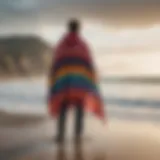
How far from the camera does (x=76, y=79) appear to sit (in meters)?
1.07

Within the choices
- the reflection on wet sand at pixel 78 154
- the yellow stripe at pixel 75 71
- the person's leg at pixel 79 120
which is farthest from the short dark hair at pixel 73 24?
the reflection on wet sand at pixel 78 154

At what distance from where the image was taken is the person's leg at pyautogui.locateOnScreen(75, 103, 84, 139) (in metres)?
1.07

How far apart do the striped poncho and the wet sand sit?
0.05 metres

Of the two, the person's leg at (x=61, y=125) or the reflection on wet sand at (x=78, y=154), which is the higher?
the person's leg at (x=61, y=125)

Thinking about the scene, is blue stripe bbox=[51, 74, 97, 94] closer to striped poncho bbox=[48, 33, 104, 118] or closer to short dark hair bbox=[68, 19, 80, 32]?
striped poncho bbox=[48, 33, 104, 118]

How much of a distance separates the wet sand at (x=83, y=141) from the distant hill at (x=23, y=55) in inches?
5.4

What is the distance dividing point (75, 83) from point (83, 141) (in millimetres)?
168

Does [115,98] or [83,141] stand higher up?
[115,98]

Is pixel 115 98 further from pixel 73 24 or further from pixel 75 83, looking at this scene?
pixel 73 24

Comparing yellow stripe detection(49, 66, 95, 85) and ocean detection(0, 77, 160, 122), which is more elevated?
yellow stripe detection(49, 66, 95, 85)

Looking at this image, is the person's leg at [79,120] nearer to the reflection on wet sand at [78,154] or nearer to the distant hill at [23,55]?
the reflection on wet sand at [78,154]

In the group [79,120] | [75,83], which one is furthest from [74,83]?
[79,120]

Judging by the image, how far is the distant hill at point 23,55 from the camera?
109 cm

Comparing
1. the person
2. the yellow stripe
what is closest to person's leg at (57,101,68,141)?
the person
